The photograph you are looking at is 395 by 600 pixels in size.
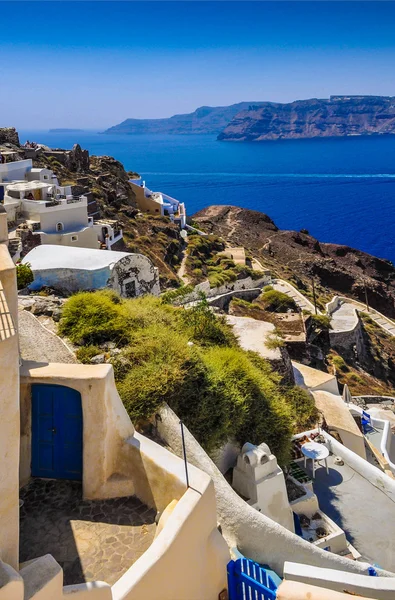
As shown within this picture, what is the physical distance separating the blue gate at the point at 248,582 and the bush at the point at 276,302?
93.2 ft

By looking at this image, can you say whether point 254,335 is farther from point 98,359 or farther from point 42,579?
point 42,579

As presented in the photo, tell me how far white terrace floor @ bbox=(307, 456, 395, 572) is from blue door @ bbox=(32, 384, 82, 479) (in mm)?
7276

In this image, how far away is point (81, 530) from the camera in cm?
700

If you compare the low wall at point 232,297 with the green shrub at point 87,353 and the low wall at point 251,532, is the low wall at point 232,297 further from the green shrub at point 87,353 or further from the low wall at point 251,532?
the low wall at point 251,532

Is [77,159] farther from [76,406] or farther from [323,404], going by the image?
[76,406]

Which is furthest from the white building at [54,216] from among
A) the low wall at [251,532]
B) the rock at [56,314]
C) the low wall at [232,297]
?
the low wall at [251,532]

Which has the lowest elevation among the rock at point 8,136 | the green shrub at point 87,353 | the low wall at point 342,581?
the low wall at point 342,581

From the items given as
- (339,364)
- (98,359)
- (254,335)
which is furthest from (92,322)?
(339,364)

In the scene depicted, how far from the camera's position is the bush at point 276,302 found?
36.1 metres

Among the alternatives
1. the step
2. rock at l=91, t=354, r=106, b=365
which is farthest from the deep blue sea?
the step

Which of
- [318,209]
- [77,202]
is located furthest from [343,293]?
[318,209]

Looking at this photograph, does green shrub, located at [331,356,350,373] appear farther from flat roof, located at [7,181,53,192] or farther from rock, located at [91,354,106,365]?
rock, located at [91,354,106,365]

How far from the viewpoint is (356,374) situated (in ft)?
110

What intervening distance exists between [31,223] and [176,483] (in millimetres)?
A: 23301
